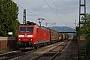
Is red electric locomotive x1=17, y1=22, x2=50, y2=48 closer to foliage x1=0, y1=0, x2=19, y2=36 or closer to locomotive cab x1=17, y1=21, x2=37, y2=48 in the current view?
locomotive cab x1=17, y1=21, x2=37, y2=48

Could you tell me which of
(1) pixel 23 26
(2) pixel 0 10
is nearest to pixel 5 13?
(2) pixel 0 10

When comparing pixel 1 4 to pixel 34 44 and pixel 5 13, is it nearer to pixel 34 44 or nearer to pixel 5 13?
pixel 5 13

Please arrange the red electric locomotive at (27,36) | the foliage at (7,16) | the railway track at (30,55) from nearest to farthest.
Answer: the railway track at (30,55), the red electric locomotive at (27,36), the foliage at (7,16)

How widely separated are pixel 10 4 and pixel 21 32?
1415 inches

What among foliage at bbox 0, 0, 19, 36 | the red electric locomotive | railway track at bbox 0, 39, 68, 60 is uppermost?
foliage at bbox 0, 0, 19, 36

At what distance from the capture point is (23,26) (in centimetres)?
2712

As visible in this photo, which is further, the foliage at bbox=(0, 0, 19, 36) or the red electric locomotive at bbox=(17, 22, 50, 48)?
the foliage at bbox=(0, 0, 19, 36)

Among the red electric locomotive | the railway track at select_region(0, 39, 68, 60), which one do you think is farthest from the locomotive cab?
the railway track at select_region(0, 39, 68, 60)

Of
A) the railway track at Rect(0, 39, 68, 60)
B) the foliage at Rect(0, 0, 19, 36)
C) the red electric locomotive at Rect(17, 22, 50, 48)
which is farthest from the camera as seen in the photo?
the foliage at Rect(0, 0, 19, 36)

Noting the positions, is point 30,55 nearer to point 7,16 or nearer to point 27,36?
point 27,36

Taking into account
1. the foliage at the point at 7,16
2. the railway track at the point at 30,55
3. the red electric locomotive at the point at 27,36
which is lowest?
the railway track at the point at 30,55

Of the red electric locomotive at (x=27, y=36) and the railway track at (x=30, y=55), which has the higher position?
the red electric locomotive at (x=27, y=36)

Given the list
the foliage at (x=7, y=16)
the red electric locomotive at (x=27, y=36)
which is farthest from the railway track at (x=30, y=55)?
the foliage at (x=7, y=16)

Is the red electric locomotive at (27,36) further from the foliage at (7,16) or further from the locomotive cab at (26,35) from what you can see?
the foliage at (7,16)
